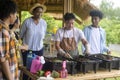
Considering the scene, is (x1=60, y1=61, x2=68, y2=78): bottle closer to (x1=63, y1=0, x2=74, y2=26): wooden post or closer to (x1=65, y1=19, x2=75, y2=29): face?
(x1=65, y1=19, x2=75, y2=29): face

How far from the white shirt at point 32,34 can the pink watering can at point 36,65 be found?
5.07ft

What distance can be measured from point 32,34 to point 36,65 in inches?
63.5

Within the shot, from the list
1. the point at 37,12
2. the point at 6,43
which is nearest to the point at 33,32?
the point at 37,12

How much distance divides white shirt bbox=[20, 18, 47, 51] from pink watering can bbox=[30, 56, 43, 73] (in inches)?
60.9

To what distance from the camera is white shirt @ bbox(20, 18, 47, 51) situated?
5066 mm

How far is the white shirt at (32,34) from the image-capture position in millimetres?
5066

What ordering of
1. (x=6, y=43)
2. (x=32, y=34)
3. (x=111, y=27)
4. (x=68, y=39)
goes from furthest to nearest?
1. (x=111, y=27)
2. (x=32, y=34)
3. (x=68, y=39)
4. (x=6, y=43)

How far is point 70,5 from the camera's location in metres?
7.53

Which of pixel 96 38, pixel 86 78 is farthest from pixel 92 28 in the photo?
pixel 86 78

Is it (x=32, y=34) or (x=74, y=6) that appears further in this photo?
(x=74, y=6)

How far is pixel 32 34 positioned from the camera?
509 centimetres

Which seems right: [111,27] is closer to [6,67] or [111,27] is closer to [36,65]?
[36,65]

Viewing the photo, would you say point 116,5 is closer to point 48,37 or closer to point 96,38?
point 48,37

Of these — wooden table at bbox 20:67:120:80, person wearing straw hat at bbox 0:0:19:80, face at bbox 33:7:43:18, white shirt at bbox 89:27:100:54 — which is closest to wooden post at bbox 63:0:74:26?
face at bbox 33:7:43:18
